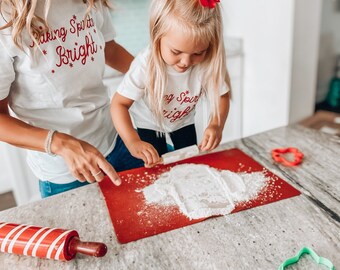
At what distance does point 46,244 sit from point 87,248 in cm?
7

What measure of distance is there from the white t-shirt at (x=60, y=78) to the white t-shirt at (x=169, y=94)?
0.09 m

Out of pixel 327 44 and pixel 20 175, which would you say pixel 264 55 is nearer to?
pixel 327 44

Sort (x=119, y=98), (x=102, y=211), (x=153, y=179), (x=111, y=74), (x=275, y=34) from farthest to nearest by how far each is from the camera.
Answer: (x=275, y=34) → (x=111, y=74) → (x=119, y=98) → (x=153, y=179) → (x=102, y=211)

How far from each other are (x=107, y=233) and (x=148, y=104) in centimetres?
48

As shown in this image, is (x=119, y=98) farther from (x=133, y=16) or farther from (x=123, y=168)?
(x=133, y=16)

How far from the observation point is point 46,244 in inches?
24.6

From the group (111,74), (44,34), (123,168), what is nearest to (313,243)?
(123,168)

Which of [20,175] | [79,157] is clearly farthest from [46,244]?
[20,175]

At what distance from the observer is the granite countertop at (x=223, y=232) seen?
618 millimetres

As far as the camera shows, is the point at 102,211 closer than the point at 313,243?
No

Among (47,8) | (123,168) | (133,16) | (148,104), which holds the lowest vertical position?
(123,168)

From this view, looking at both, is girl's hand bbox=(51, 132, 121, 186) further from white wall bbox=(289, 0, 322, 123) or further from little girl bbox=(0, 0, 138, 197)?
white wall bbox=(289, 0, 322, 123)

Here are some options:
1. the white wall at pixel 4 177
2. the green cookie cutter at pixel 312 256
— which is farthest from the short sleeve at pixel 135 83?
the white wall at pixel 4 177

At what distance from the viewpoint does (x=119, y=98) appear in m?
1.02
